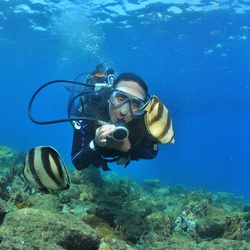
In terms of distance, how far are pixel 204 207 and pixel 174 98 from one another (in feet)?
131

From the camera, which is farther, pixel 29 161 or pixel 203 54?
pixel 203 54

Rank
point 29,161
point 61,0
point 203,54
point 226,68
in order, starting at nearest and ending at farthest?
1. point 29,161
2. point 61,0
3. point 203,54
4. point 226,68

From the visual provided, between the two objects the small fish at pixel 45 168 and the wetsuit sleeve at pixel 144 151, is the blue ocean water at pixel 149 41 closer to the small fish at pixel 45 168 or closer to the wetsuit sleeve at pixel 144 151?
the wetsuit sleeve at pixel 144 151

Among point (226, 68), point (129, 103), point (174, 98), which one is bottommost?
point (174, 98)

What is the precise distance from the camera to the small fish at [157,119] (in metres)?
2.51

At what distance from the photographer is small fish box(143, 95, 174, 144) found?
2.51 metres

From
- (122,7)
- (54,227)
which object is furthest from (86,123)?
(122,7)

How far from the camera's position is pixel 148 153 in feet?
16.9

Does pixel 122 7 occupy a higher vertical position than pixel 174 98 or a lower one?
higher

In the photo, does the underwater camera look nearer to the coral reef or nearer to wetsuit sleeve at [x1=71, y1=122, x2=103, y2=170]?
wetsuit sleeve at [x1=71, y1=122, x2=103, y2=170]

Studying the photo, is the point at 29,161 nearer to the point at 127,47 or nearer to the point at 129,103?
the point at 129,103

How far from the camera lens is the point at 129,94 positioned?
14.9 ft

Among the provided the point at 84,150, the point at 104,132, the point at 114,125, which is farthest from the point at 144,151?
the point at 104,132

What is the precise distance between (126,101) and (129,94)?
18cm
